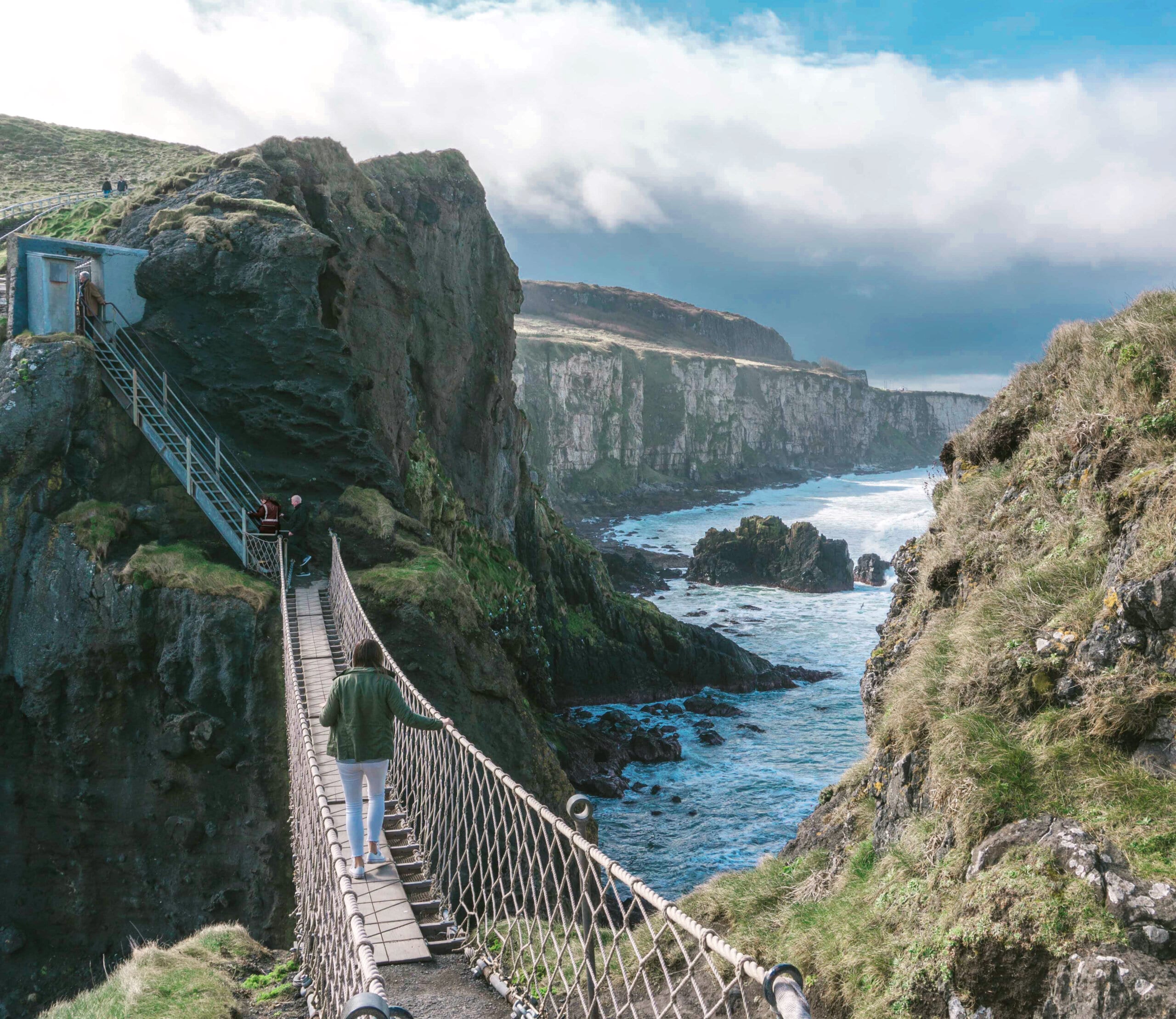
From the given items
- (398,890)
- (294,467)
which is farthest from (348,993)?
(294,467)

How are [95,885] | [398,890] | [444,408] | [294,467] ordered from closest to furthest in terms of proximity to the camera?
[398,890] < [95,885] < [294,467] < [444,408]

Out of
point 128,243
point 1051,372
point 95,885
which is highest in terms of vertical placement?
point 128,243

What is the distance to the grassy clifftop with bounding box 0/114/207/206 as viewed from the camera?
32312 millimetres

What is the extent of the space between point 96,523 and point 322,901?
10028mm

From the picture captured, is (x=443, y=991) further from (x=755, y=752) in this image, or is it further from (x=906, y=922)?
(x=755, y=752)

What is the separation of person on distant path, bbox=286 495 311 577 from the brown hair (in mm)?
9762

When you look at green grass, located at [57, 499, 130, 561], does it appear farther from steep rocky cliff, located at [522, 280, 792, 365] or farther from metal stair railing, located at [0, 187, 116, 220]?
steep rocky cliff, located at [522, 280, 792, 365]

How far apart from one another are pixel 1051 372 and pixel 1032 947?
5782mm

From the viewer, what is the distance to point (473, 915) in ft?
18.7

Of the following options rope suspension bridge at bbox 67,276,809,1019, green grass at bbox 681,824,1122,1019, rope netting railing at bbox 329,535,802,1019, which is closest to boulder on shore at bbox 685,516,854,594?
rope suspension bridge at bbox 67,276,809,1019

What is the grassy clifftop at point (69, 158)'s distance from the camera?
106 ft

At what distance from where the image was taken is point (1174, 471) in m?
5.17

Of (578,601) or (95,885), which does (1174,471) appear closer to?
(95,885)

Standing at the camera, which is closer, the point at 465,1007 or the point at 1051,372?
the point at 465,1007
